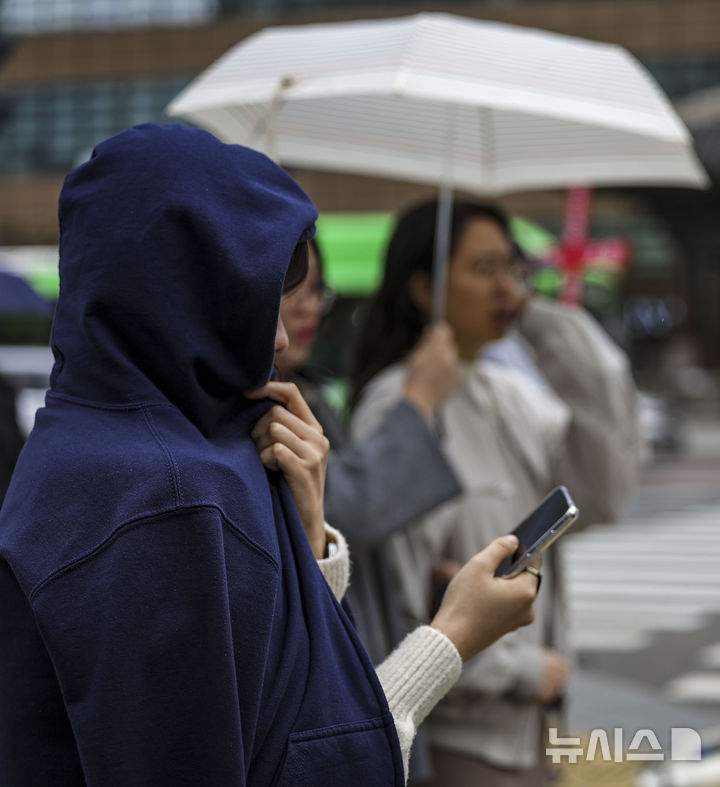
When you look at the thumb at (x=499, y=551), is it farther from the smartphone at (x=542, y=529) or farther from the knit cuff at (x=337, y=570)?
the knit cuff at (x=337, y=570)

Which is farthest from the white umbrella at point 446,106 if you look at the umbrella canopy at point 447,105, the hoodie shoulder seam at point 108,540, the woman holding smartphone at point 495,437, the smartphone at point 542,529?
the hoodie shoulder seam at point 108,540

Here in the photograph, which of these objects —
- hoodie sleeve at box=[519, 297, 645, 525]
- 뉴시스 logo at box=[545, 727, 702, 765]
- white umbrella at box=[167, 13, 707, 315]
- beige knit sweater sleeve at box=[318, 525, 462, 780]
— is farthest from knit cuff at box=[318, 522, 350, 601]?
뉴시스 logo at box=[545, 727, 702, 765]

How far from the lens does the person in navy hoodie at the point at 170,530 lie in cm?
121

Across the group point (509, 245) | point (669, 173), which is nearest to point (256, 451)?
point (509, 245)

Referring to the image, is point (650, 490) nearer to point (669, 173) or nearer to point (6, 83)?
point (669, 173)

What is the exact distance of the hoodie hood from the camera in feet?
4.25

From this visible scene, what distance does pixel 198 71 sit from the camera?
36844 millimetres

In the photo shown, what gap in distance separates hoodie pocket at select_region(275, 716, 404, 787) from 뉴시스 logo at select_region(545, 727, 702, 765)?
3.11m

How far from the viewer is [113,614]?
1202 mm

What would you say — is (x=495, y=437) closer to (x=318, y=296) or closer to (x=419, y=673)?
(x=318, y=296)

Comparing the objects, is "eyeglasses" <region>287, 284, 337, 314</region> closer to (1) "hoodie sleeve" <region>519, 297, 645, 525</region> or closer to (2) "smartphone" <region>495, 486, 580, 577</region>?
(1) "hoodie sleeve" <region>519, 297, 645, 525</region>

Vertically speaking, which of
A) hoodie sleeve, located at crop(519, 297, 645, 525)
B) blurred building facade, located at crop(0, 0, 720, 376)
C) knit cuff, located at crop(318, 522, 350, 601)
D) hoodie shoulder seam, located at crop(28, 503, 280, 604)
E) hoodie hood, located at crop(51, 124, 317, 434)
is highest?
hoodie hood, located at crop(51, 124, 317, 434)

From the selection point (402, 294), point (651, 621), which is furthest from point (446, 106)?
point (651, 621)

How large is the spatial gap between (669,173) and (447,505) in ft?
4.76
